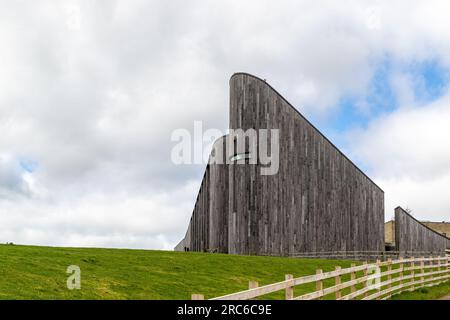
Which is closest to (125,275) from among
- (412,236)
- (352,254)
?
(352,254)

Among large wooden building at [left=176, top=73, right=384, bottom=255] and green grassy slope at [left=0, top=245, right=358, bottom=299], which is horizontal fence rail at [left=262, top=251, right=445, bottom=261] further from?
green grassy slope at [left=0, top=245, right=358, bottom=299]

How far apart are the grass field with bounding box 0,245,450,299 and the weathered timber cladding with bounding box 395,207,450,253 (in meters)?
28.3

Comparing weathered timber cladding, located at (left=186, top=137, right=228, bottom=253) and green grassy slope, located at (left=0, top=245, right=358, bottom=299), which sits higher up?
weathered timber cladding, located at (left=186, top=137, right=228, bottom=253)

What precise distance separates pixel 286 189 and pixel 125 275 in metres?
23.9

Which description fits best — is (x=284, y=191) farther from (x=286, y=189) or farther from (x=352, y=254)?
(x=352, y=254)

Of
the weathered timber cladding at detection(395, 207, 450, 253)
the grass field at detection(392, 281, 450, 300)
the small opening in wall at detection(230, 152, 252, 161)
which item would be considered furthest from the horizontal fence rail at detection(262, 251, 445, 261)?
the grass field at detection(392, 281, 450, 300)

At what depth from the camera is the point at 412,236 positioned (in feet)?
173

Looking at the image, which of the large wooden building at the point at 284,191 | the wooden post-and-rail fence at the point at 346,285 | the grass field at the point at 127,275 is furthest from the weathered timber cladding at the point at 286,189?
the grass field at the point at 127,275

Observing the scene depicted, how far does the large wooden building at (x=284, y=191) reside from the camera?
40.0 m

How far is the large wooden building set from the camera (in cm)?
4003

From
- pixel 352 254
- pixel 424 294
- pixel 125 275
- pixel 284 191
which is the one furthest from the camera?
pixel 352 254

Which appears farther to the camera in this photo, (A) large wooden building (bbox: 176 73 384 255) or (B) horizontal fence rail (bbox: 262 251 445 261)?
(B) horizontal fence rail (bbox: 262 251 445 261)

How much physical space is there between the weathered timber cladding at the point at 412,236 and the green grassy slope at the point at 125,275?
92.9 feet
